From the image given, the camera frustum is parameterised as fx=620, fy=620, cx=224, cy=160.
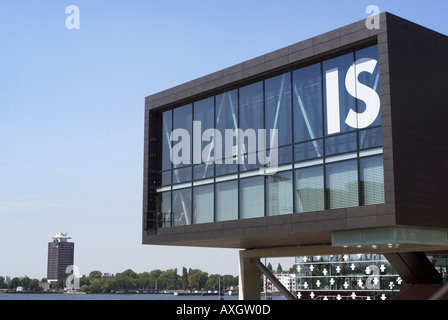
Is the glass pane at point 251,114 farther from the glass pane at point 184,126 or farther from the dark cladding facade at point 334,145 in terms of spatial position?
the glass pane at point 184,126

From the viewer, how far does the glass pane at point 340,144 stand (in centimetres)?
2805

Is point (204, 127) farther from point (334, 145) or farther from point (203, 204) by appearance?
point (334, 145)

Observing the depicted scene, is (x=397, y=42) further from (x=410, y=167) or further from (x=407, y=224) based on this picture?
(x=407, y=224)

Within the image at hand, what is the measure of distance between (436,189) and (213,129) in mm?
12633

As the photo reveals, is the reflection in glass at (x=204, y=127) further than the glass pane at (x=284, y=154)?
Yes

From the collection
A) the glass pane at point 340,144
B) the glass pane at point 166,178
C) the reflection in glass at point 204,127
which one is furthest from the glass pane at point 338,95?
the glass pane at point 166,178

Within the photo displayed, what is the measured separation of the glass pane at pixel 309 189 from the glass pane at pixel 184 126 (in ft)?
27.3

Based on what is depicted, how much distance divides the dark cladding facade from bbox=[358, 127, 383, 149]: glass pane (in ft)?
0.14

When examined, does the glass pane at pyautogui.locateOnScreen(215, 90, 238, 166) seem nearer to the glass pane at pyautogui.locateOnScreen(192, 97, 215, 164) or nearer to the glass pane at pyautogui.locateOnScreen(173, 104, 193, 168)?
the glass pane at pyautogui.locateOnScreen(192, 97, 215, 164)

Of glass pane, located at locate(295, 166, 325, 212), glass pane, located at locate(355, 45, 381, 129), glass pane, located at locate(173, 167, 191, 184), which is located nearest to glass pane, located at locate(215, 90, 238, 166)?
glass pane, located at locate(173, 167, 191, 184)

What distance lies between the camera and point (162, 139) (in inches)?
1521

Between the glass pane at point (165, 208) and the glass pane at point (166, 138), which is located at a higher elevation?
the glass pane at point (166, 138)
